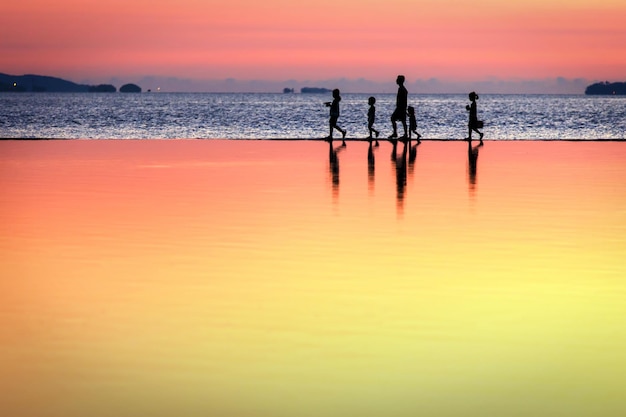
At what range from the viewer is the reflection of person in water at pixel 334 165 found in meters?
18.0

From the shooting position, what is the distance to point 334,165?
2333cm

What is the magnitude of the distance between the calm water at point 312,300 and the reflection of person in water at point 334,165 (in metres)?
0.34

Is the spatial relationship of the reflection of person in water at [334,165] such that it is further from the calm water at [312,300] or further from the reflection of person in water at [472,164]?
the reflection of person in water at [472,164]

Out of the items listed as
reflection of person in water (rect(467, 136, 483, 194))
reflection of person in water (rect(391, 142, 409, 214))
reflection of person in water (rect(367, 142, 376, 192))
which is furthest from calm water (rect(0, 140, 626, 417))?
reflection of person in water (rect(467, 136, 483, 194))

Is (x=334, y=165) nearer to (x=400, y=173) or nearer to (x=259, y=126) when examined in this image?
(x=400, y=173)

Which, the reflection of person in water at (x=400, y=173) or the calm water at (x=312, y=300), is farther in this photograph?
the reflection of person in water at (x=400, y=173)

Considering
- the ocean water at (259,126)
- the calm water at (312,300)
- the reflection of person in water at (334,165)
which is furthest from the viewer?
the ocean water at (259,126)

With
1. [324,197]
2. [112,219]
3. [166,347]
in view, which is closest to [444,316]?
[166,347]

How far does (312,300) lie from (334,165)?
48.6ft

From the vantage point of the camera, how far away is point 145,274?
387 inches

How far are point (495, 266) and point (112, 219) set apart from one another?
5485 millimetres

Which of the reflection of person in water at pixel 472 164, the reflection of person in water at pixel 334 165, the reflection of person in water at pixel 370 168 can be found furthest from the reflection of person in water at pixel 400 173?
the reflection of person in water at pixel 472 164

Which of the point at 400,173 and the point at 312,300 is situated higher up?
the point at 312,300

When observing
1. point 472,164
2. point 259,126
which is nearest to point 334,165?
point 472,164
